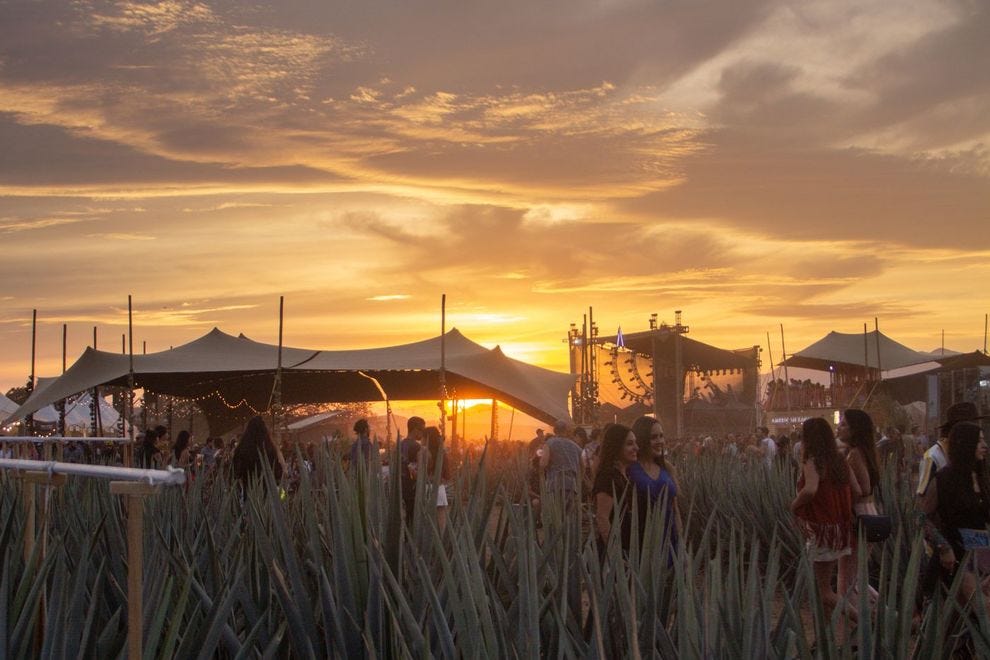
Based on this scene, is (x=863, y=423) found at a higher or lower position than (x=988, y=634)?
higher

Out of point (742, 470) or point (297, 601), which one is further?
point (742, 470)

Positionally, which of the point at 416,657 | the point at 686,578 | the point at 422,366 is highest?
the point at 422,366

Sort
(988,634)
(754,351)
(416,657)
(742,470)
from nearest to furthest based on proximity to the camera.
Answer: (988,634), (416,657), (742,470), (754,351)

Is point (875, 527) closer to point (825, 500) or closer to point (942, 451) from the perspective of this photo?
point (825, 500)

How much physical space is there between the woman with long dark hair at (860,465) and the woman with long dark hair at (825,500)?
7cm

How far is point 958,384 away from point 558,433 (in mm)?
15525

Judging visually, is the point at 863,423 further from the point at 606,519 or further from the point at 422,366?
the point at 422,366

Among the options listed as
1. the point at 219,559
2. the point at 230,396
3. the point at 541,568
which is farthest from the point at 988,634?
the point at 230,396

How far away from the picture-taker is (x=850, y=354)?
41.4 meters

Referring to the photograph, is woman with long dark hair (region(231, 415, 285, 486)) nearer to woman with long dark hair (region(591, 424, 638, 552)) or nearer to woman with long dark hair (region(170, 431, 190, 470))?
woman with long dark hair (region(591, 424, 638, 552))

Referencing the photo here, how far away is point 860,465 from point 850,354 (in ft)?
120

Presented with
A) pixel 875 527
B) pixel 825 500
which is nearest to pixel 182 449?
pixel 825 500

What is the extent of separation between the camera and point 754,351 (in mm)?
51406

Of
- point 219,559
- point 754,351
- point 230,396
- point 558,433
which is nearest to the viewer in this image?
point 219,559
